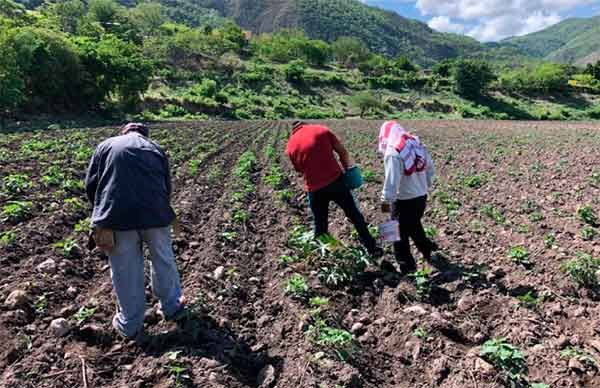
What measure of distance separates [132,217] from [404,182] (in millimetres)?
3247

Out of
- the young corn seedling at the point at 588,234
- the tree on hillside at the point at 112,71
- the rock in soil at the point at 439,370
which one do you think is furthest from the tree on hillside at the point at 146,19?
the rock in soil at the point at 439,370

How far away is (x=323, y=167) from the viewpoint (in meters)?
6.29

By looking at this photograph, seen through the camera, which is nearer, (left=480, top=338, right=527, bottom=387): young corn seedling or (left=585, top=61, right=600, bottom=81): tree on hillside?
(left=480, top=338, right=527, bottom=387): young corn seedling

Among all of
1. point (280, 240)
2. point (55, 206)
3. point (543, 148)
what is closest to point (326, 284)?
point (280, 240)

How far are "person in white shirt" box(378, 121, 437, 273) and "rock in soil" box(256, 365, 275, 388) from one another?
8.48 feet

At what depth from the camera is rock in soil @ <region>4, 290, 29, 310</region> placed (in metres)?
5.08

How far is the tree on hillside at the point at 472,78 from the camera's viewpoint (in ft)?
222

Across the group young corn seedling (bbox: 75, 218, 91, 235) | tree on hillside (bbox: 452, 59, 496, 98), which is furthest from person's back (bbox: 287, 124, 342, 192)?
tree on hillside (bbox: 452, 59, 496, 98)

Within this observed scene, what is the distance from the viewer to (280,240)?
768cm

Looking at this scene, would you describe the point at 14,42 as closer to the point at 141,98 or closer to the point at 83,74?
the point at 83,74

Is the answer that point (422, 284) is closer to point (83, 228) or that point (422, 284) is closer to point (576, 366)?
point (576, 366)

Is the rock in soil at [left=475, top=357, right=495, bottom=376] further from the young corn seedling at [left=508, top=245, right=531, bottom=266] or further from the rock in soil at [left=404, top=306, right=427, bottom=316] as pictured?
the young corn seedling at [left=508, top=245, right=531, bottom=266]

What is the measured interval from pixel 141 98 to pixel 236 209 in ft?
141

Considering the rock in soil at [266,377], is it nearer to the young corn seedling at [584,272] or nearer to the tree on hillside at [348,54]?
the young corn seedling at [584,272]
